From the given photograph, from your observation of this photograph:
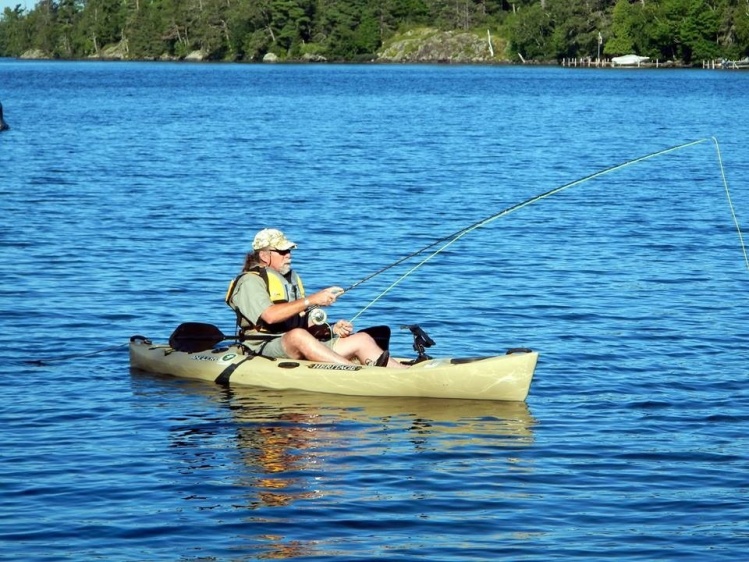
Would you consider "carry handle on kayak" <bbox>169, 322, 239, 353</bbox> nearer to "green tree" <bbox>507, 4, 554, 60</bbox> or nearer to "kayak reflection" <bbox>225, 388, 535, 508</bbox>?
"kayak reflection" <bbox>225, 388, 535, 508</bbox>

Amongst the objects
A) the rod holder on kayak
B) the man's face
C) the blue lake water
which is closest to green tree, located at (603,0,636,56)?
the blue lake water

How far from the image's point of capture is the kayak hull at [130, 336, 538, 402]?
41.0 feet

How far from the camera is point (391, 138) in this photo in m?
52.4

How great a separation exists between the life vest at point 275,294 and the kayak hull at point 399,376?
302 mm

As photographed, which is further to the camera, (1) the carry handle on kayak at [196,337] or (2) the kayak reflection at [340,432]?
(1) the carry handle on kayak at [196,337]

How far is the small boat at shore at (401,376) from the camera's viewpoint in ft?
41.1

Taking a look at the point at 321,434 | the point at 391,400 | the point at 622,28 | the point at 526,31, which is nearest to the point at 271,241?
the point at 391,400

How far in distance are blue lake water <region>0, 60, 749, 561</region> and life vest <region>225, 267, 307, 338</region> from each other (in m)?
0.70

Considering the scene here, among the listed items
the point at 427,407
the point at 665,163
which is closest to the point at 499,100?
the point at 665,163

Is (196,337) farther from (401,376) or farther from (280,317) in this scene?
(401,376)

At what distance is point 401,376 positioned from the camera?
12.6 m

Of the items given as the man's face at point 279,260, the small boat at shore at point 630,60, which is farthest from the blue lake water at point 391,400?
the small boat at shore at point 630,60

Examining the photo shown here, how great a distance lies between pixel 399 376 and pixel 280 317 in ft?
4.01

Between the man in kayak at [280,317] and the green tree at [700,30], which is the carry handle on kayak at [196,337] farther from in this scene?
the green tree at [700,30]
